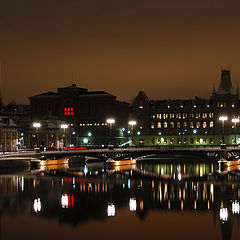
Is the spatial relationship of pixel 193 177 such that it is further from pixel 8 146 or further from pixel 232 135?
pixel 232 135

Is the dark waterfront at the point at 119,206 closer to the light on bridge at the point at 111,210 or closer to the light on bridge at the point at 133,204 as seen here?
the light on bridge at the point at 111,210

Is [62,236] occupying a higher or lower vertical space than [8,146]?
lower

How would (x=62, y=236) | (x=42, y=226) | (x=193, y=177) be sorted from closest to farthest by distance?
(x=62, y=236)
(x=42, y=226)
(x=193, y=177)

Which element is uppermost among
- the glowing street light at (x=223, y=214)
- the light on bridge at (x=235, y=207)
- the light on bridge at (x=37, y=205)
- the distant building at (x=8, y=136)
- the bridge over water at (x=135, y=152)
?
the distant building at (x=8, y=136)

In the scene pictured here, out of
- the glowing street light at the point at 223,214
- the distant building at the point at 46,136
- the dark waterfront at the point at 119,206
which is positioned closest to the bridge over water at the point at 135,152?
the dark waterfront at the point at 119,206

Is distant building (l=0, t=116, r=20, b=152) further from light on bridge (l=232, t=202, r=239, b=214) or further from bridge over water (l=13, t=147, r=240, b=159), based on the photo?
light on bridge (l=232, t=202, r=239, b=214)

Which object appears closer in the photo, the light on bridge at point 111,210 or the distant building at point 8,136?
the light on bridge at point 111,210

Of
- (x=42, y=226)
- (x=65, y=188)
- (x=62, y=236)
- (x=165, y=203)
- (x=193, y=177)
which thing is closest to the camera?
(x=62, y=236)

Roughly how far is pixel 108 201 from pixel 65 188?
47.7ft

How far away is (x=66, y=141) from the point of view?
618 feet

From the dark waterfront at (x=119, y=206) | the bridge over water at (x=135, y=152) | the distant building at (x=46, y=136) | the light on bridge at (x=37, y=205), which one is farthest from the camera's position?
the distant building at (x=46, y=136)

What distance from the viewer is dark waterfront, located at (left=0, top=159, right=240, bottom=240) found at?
60.0 meters

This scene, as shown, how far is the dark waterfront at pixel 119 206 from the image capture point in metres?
60.0

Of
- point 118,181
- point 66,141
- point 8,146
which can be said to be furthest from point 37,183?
point 66,141
